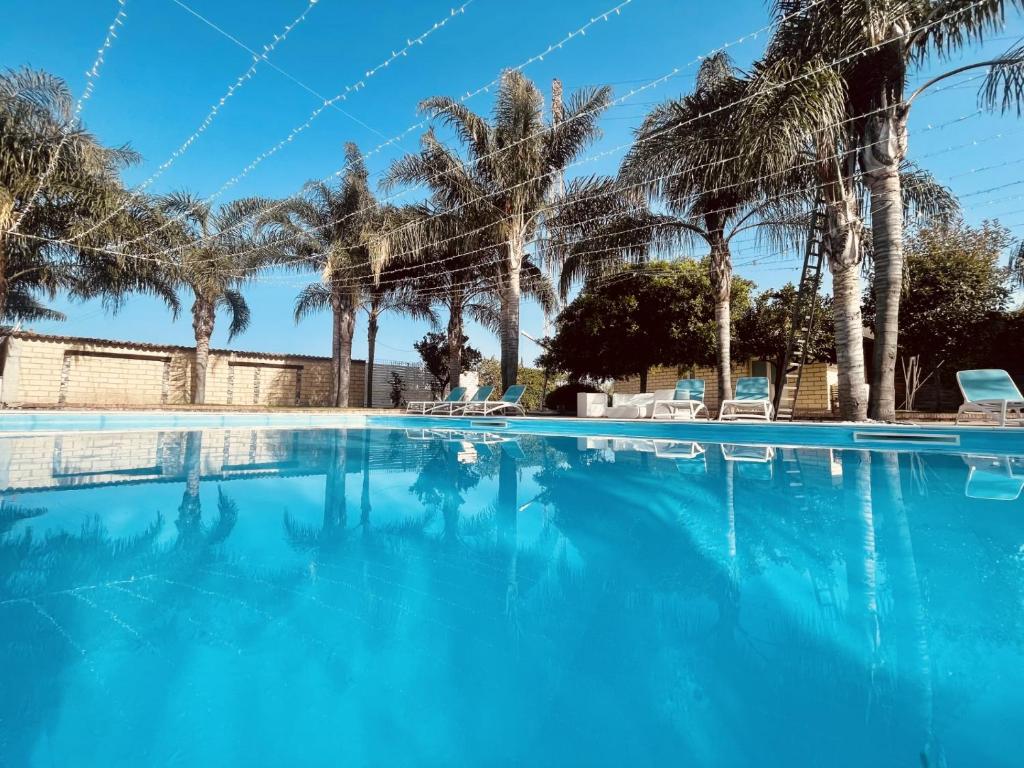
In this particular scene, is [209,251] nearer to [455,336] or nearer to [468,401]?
[455,336]

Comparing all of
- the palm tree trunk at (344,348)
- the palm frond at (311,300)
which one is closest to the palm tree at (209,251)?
the palm frond at (311,300)

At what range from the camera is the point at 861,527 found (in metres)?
3.23

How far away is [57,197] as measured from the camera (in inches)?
496

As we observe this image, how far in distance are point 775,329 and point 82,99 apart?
16.4 meters

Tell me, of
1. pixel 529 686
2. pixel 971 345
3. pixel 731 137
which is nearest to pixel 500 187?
pixel 731 137

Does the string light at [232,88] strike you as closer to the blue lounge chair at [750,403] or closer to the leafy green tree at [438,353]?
the blue lounge chair at [750,403]

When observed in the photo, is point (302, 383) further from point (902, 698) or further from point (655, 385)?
point (902, 698)

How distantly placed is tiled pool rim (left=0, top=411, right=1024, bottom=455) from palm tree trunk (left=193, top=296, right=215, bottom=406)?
6.04 meters

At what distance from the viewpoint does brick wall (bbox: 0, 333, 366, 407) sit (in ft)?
54.9

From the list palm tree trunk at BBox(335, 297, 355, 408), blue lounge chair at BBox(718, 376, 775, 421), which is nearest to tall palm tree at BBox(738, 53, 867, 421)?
blue lounge chair at BBox(718, 376, 775, 421)

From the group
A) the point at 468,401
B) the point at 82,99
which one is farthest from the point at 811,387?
the point at 82,99

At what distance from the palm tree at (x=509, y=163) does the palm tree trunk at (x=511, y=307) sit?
0.03m

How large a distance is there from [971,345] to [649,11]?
12425 millimetres

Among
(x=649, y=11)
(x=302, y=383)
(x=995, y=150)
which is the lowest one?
(x=302, y=383)
